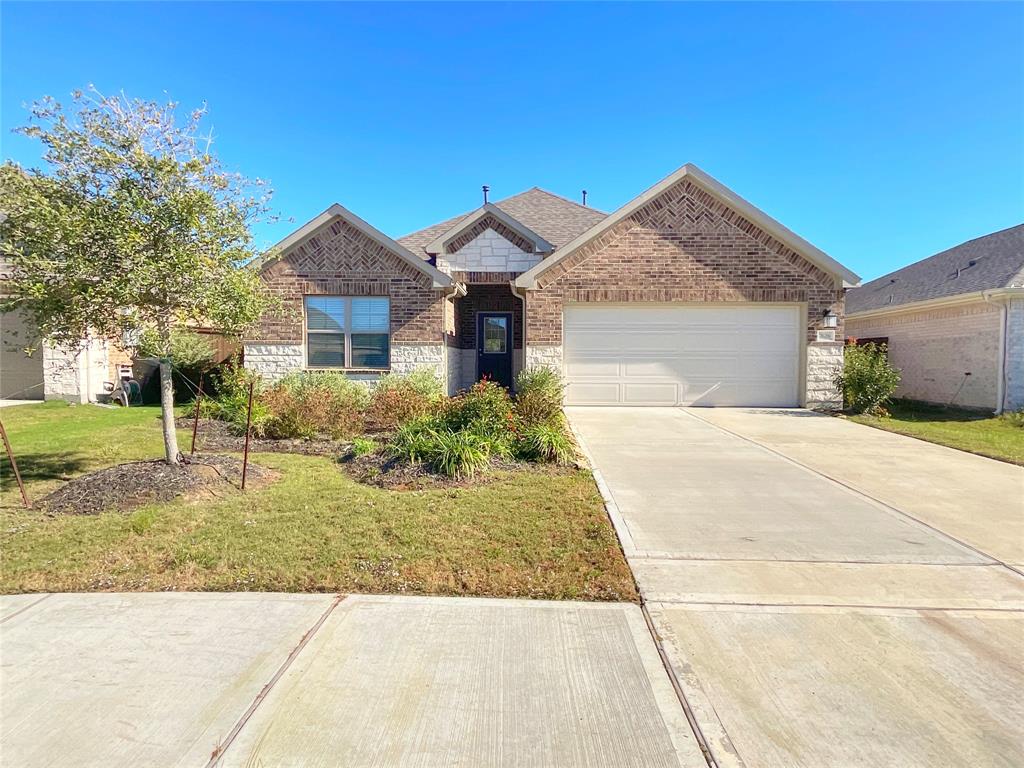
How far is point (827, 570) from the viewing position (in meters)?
4.16

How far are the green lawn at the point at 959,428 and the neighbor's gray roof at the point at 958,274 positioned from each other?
3.10 meters

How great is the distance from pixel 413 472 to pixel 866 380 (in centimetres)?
1087

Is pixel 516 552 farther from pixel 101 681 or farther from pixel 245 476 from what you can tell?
pixel 245 476

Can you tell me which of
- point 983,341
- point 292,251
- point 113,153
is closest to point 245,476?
point 113,153

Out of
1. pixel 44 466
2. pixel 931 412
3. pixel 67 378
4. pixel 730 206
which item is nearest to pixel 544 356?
pixel 730 206

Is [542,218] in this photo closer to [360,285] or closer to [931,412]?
[360,285]

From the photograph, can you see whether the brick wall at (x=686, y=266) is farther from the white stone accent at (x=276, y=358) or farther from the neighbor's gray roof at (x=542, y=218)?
the white stone accent at (x=276, y=358)

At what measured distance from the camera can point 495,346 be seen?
1680 centimetres

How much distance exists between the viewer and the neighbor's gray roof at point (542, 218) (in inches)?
675

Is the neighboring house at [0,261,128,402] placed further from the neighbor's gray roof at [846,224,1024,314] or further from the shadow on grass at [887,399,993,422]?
the neighbor's gray roof at [846,224,1024,314]

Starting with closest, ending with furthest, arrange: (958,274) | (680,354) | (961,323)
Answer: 1. (680,354)
2. (961,323)
3. (958,274)

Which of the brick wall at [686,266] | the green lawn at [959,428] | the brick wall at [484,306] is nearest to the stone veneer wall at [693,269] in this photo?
the brick wall at [686,266]

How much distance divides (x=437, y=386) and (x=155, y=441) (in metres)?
5.08

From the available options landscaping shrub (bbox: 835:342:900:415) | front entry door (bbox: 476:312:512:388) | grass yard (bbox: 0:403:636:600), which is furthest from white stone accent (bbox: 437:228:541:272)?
grass yard (bbox: 0:403:636:600)
